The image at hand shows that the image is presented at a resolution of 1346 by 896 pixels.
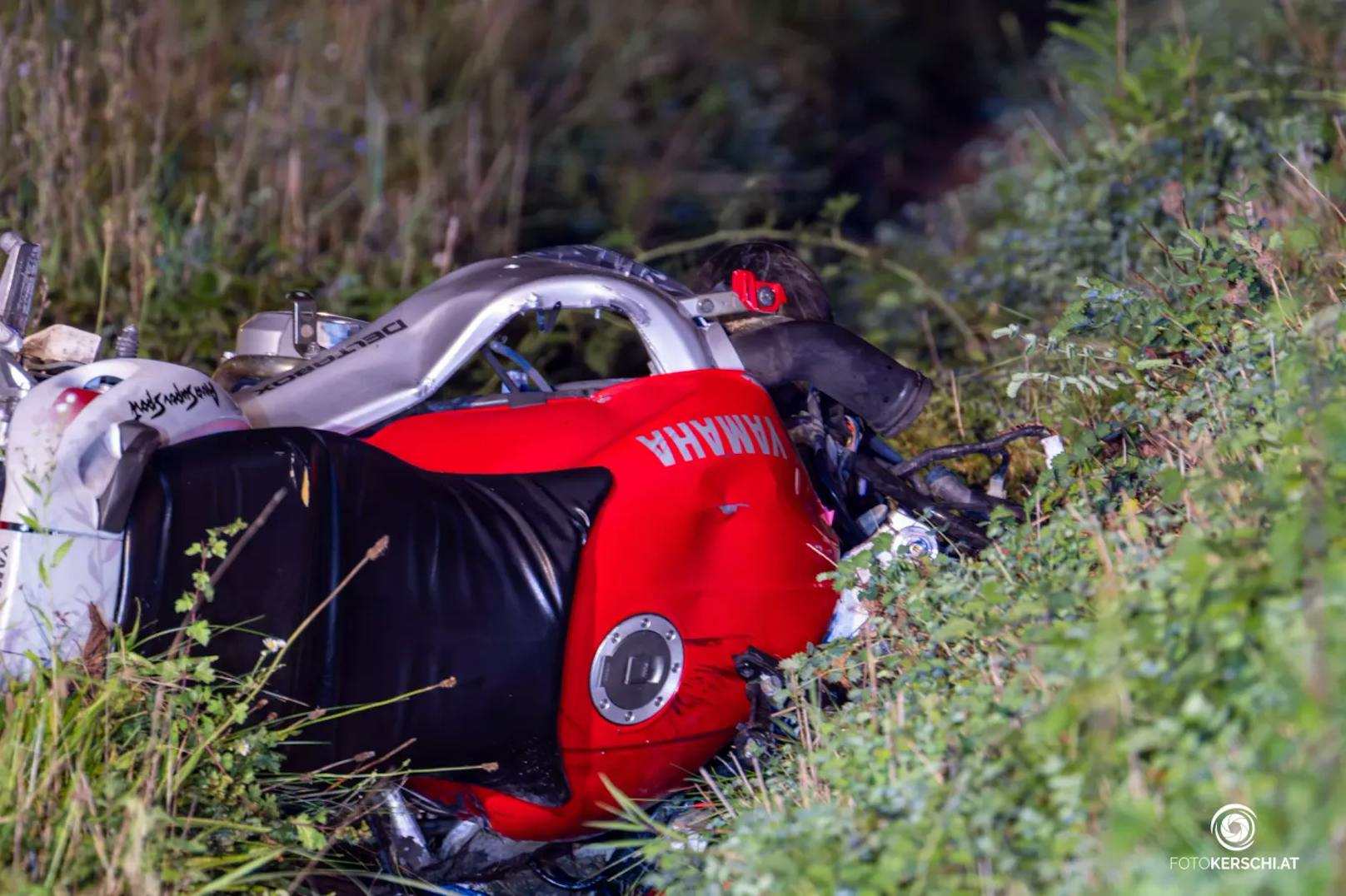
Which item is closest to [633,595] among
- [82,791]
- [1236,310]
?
[82,791]

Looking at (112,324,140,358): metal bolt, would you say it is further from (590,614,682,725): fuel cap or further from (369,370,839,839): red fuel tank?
(590,614,682,725): fuel cap

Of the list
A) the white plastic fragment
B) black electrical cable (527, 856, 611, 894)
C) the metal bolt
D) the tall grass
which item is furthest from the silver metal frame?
black electrical cable (527, 856, 611, 894)

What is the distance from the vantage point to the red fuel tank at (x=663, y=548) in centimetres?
256

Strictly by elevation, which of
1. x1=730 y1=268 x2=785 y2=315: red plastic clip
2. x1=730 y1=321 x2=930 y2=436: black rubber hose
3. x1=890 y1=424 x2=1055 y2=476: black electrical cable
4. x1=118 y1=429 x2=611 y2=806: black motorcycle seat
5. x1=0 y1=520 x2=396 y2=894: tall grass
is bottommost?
x1=0 y1=520 x2=396 y2=894: tall grass

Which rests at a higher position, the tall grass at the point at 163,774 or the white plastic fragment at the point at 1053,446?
the white plastic fragment at the point at 1053,446

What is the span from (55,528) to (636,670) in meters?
0.90

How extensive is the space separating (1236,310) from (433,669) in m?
1.56

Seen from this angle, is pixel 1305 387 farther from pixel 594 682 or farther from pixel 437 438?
pixel 437 438

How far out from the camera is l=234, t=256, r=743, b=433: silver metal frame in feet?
8.90

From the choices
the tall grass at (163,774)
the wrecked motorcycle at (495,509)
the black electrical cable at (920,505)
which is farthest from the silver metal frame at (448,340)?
the tall grass at (163,774)

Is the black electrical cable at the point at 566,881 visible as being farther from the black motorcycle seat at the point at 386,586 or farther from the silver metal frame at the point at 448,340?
the silver metal frame at the point at 448,340

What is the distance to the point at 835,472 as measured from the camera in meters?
2.90

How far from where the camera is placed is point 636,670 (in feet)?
8.45

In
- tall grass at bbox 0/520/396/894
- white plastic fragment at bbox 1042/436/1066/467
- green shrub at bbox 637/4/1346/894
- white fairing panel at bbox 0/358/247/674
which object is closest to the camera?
green shrub at bbox 637/4/1346/894
